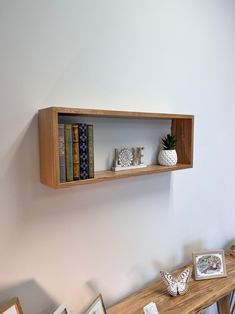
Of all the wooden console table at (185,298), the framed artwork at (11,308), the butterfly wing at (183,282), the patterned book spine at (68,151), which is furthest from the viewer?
the butterfly wing at (183,282)

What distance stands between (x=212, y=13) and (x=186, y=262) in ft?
5.85

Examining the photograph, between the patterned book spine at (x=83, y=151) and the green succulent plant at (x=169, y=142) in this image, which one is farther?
the green succulent plant at (x=169, y=142)

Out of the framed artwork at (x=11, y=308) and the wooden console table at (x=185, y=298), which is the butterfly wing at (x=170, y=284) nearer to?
the wooden console table at (x=185, y=298)

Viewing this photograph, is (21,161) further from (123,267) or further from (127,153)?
(123,267)

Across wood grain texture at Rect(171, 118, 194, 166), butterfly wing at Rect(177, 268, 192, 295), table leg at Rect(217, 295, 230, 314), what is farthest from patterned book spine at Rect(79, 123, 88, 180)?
table leg at Rect(217, 295, 230, 314)

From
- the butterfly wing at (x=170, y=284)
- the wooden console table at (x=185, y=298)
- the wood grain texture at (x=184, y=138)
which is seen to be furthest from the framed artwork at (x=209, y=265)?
the wood grain texture at (x=184, y=138)

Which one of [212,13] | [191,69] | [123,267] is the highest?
[212,13]

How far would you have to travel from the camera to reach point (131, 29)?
1.43 metres

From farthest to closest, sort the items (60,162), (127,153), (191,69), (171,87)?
(191,69), (171,87), (127,153), (60,162)

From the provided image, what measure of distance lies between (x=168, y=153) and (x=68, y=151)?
67 cm

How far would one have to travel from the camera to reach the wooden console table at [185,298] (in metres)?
1.36

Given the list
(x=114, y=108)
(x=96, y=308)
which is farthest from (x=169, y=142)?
(x=96, y=308)

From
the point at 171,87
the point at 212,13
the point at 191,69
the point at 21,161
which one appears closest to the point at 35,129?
the point at 21,161

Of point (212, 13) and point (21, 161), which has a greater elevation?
point (212, 13)
